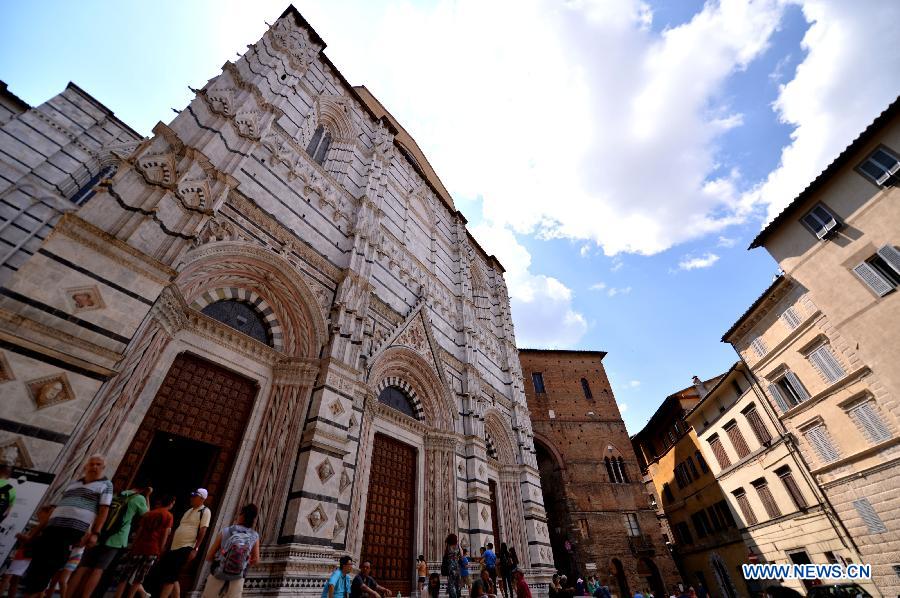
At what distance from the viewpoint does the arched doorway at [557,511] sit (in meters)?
19.7

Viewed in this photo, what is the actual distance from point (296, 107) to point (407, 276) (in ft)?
20.3

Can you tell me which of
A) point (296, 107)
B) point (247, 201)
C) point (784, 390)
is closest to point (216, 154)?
point (247, 201)

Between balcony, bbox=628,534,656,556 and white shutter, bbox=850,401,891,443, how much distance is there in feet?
38.1

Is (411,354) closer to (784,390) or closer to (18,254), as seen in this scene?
(18,254)

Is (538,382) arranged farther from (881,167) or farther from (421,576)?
(881,167)

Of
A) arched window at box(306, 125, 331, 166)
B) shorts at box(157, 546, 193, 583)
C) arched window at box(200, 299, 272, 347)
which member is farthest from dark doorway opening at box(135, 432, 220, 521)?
arched window at box(306, 125, 331, 166)

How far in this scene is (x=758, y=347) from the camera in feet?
52.7

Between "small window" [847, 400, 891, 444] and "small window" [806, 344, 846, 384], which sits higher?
"small window" [806, 344, 846, 384]

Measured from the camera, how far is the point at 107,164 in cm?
1112

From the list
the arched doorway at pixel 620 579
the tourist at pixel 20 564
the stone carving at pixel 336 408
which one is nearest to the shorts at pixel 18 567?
the tourist at pixel 20 564

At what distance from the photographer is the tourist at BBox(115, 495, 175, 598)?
415cm

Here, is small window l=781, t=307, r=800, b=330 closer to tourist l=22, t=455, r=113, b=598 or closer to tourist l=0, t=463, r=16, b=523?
tourist l=22, t=455, r=113, b=598

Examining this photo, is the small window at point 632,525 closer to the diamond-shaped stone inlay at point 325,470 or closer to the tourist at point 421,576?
the tourist at point 421,576

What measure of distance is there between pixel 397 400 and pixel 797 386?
1466cm
